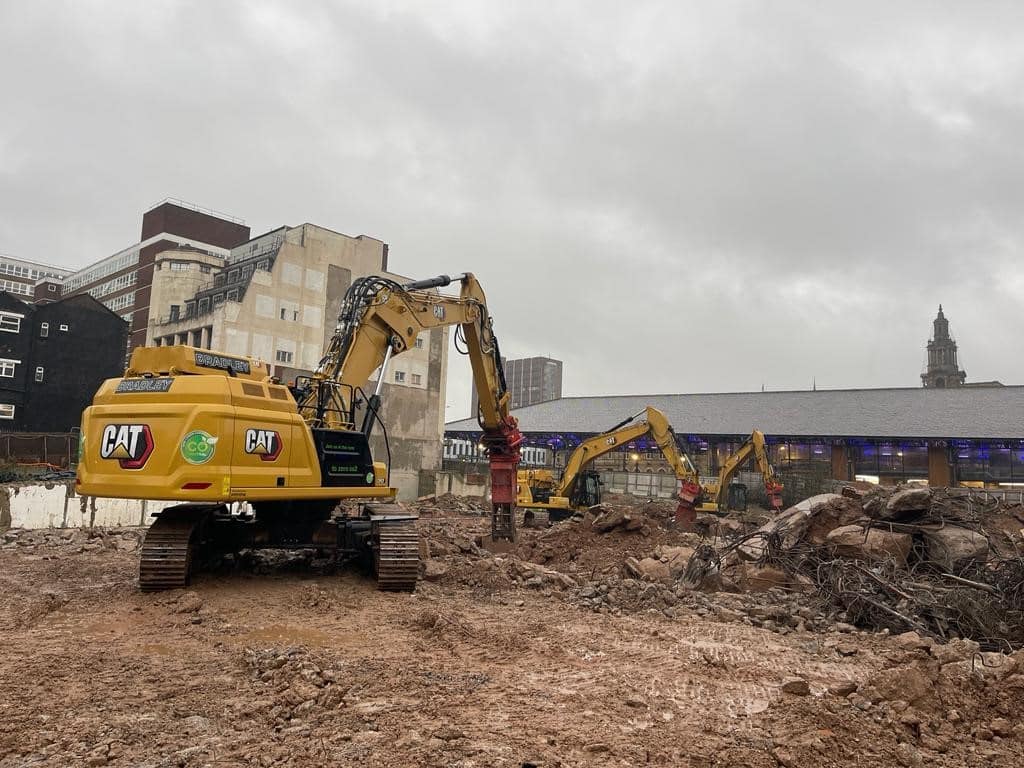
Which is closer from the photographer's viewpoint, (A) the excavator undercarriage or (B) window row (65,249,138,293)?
(A) the excavator undercarriage

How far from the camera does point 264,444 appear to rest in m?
8.49

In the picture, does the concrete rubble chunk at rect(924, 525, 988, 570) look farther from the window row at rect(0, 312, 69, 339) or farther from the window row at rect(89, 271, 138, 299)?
the window row at rect(89, 271, 138, 299)

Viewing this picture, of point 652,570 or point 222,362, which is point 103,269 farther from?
point 652,570

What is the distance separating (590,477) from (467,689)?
54.7ft

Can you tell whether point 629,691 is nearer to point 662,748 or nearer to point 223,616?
point 662,748

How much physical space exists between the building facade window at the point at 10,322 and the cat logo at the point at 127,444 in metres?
43.3

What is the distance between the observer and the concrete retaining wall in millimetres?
17219

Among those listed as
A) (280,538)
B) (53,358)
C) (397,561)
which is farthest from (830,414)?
(53,358)

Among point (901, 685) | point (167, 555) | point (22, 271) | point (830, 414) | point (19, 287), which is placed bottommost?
point (901, 685)

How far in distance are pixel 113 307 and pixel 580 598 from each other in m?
58.6

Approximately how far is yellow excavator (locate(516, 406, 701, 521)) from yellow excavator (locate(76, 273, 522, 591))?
10131 mm

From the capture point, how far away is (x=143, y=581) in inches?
339

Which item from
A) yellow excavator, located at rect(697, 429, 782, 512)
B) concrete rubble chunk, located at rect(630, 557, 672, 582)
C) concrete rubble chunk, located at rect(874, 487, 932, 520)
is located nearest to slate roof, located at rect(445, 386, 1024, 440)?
yellow excavator, located at rect(697, 429, 782, 512)

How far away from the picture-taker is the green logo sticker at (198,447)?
26.0 ft
